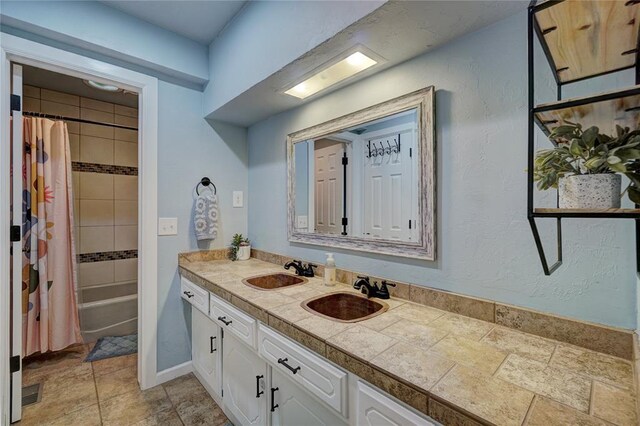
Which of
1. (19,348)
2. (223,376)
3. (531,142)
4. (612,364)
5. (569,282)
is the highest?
(531,142)

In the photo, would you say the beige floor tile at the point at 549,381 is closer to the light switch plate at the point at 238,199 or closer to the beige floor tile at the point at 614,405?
the beige floor tile at the point at 614,405

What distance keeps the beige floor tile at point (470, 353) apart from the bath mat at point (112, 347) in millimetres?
2691

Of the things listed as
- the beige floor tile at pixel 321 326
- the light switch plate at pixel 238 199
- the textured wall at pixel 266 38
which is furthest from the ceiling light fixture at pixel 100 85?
the beige floor tile at pixel 321 326

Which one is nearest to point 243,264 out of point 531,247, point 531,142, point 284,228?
point 284,228

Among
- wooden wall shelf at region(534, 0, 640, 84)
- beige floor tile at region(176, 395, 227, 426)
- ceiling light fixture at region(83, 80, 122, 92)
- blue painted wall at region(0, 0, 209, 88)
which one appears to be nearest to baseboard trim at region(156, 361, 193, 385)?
beige floor tile at region(176, 395, 227, 426)

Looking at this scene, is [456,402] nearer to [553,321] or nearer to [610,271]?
[553,321]

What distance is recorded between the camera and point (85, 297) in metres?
2.75

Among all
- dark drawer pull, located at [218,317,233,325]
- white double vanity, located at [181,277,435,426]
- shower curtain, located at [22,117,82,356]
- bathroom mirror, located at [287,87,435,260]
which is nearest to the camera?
white double vanity, located at [181,277,435,426]

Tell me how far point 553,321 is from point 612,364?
0.17 m

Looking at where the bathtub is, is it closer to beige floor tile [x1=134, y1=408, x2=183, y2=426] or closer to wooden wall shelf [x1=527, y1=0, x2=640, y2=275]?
beige floor tile [x1=134, y1=408, x2=183, y2=426]

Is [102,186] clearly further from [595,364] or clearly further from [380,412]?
[595,364]

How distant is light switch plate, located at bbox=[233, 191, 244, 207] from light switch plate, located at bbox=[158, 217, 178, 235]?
0.49 m

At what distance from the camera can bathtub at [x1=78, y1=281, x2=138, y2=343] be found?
268 centimetres

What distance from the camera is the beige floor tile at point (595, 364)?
73 cm
